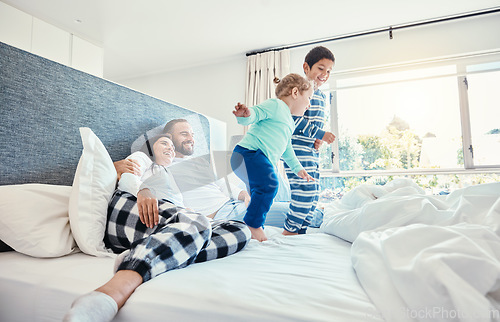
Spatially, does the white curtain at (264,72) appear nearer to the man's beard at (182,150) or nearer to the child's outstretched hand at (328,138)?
the child's outstretched hand at (328,138)

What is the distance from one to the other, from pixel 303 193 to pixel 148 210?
3.36 feet

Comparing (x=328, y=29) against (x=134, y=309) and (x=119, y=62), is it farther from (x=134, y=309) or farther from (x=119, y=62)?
(x=134, y=309)

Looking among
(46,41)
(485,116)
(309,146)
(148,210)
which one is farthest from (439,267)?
(46,41)

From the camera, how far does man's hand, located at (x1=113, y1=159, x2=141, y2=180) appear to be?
128 cm

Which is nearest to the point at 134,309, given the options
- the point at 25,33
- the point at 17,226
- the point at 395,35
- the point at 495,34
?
the point at 17,226

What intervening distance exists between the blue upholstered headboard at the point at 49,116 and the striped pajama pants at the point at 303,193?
3.10ft

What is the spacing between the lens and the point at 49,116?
1.27m

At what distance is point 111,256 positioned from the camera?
101 centimetres

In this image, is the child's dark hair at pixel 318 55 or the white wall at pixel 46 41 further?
the white wall at pixel 46 41

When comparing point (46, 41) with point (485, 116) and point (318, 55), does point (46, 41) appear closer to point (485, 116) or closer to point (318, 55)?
point (318, 55)

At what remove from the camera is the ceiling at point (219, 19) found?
325cm

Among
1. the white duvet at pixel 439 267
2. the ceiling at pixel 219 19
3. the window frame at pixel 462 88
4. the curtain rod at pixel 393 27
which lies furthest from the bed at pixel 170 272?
the curtain rod at pixel 393 27

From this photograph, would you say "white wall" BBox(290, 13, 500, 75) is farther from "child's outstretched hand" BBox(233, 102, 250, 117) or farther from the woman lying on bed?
the woman lying on bed

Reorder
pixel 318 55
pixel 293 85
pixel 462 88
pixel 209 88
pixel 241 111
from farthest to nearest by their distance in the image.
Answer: pixel 209 88
pixel 462 88
pixel 318 55
pixel 293 85
pixel 241 111
